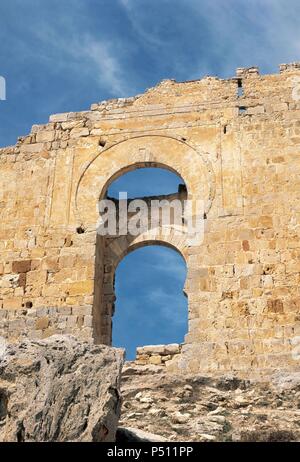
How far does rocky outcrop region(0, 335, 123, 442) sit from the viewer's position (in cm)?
665

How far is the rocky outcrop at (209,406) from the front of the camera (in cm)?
929

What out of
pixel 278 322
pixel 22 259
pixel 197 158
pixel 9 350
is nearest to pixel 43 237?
pixel 22 259

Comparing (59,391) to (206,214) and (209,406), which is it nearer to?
(209,406)

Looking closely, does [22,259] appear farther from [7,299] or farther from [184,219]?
[184,219]

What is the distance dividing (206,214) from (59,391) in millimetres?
8119

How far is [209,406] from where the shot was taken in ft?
36.3

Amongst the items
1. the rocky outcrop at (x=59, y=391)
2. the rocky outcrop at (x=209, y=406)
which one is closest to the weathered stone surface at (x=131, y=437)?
the rocky outcrop at (x=209, y=406)

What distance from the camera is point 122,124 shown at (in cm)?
1583

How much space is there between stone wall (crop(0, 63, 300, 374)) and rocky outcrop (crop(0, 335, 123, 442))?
640 centimetres

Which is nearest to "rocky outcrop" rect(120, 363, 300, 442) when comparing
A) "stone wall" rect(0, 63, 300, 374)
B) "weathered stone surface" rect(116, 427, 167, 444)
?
"weathered stone surface" rect(116, 427, 167, 444)

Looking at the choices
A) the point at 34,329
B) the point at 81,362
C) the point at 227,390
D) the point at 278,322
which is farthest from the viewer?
the point at 34,329

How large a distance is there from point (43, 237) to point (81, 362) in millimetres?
8335

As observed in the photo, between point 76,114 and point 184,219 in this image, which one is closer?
point 184,219

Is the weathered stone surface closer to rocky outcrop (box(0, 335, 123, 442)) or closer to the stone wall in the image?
rocky outcrop (box(0, 335, 123, 442))
